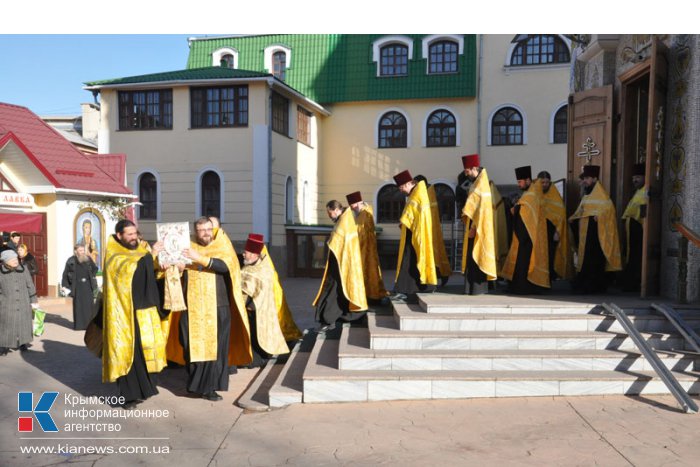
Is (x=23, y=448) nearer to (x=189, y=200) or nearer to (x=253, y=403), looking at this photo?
(x=253, y=403)

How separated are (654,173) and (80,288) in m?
9.68

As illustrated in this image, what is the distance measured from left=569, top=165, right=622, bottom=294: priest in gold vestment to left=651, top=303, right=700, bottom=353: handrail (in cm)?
137

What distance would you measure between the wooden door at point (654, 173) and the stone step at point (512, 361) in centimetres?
148

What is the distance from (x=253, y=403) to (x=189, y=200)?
16.1 meters

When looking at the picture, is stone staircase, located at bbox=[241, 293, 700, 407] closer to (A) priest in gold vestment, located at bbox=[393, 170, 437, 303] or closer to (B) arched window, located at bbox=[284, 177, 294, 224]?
(A) priest in gold vestment, located at bbox=[393, 170, 437, 303]

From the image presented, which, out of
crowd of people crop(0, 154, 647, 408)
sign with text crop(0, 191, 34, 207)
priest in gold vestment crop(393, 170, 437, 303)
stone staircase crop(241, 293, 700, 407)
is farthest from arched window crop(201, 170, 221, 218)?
stone staircase crop(241, 293, 700, 407)

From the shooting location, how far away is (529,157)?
23406 millimetres

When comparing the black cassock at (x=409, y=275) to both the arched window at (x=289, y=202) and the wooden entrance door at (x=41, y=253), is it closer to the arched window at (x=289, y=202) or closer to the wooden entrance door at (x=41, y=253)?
the wooden entrance door at (x=41, y=253)

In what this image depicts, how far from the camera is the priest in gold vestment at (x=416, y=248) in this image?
26.6 ft

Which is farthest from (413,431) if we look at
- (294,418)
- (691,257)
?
(691,257)

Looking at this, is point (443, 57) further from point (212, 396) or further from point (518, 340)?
point (212, 396)

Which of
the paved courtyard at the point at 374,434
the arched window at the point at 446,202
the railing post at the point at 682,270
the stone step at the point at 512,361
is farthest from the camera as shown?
the arched window at the point at 446,202

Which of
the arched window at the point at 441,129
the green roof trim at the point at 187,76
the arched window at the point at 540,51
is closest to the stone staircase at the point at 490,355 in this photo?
the green roof trim at the point at 187,76

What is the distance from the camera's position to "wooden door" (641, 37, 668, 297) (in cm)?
743
